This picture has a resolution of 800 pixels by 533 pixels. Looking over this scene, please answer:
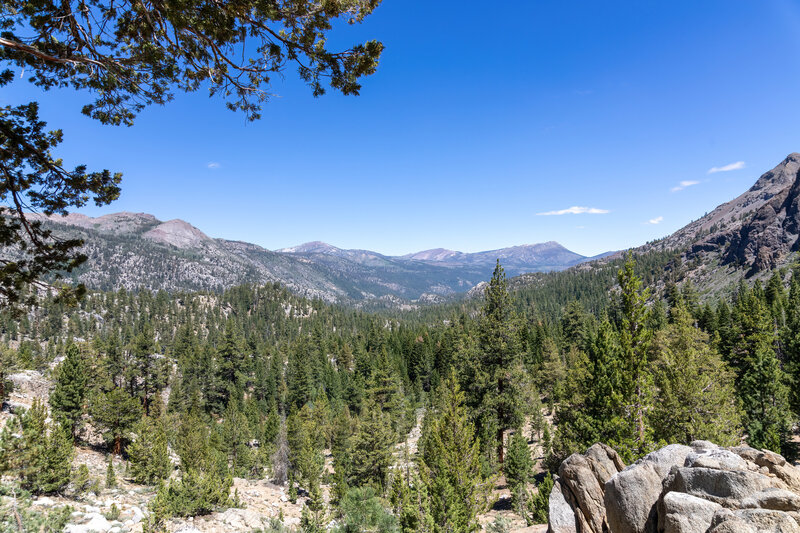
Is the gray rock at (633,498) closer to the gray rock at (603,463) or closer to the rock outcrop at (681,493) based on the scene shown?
the rock outcrop at (681,493)

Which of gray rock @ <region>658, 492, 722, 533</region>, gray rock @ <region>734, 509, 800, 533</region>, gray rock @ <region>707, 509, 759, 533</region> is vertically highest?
gray rock @ <region>734, 509, 800, 533</region>

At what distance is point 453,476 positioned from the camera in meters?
17.6

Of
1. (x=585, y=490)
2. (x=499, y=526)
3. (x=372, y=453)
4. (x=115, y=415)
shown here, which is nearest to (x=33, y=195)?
(x=585, y=490)

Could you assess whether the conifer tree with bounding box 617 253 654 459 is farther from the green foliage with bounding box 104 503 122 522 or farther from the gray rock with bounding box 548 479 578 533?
the green foliage with bounding box 104 503 122 522

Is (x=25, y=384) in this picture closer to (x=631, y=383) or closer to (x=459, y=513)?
(x=459, y=513)

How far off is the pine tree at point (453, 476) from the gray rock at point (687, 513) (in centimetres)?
1031

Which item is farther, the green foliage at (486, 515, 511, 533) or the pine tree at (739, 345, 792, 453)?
the pine tree at (739, 345, 792, 453)

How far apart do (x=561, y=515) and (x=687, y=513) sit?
5.05m

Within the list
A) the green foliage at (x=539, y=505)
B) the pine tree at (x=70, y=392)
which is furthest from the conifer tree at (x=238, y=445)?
the green foliage at (x=539, y=505)

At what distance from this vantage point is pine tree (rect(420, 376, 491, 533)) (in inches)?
622

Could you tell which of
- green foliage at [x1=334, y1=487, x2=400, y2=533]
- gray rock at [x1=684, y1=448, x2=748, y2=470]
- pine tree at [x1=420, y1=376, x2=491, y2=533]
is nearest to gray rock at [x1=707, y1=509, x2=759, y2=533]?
gray rock at [x1=684, y1=448, x2=748, y2=470]

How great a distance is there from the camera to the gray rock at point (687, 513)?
6.41 m

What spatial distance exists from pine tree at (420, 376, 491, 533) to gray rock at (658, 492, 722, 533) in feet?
33.8

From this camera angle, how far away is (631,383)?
18.4m
